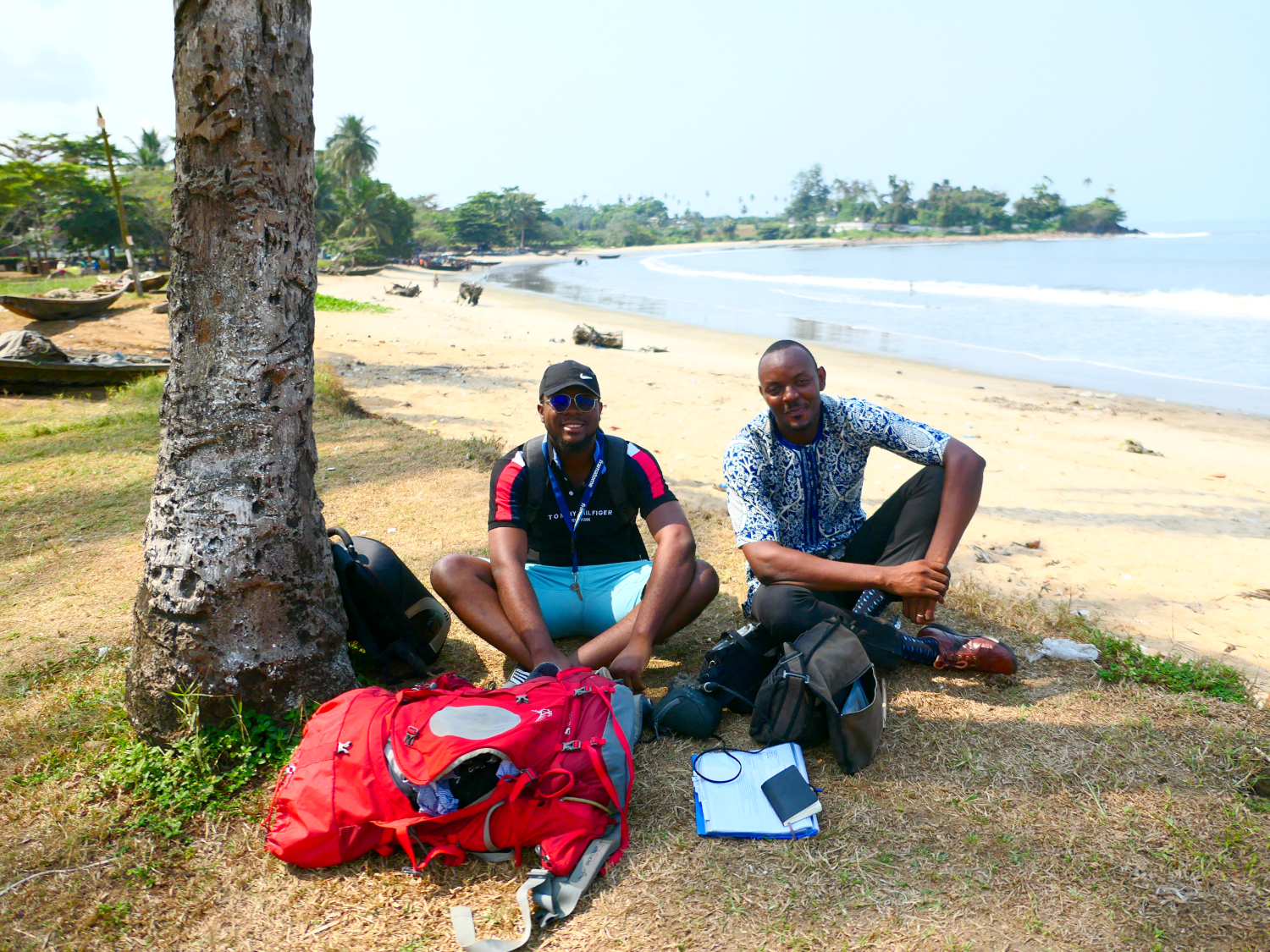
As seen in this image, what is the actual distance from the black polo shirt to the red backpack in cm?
118

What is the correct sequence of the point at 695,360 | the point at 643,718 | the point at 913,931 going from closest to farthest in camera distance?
1. the point at 913,931
2. the point at 643,718
3. the point at 695,360

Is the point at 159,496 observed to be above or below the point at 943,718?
above

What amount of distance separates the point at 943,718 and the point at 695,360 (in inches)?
545

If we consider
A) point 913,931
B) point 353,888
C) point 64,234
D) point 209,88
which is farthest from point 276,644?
point 64,234

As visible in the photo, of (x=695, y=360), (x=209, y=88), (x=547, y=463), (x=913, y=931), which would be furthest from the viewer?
(x=695, y=360)

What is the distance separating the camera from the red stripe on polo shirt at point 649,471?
12.6 feet

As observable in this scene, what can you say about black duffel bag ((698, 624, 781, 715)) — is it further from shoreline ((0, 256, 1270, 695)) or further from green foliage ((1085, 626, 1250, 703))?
green foliage ((1085, 626, 1250, 703))

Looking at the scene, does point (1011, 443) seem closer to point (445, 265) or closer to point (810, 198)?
point (445, 265)

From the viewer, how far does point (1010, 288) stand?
115 feet

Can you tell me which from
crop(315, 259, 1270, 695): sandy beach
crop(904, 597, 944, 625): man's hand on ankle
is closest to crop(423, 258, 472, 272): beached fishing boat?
crop(315, 259, 1270, 695): sandy beach

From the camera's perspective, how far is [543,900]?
7.98 feet

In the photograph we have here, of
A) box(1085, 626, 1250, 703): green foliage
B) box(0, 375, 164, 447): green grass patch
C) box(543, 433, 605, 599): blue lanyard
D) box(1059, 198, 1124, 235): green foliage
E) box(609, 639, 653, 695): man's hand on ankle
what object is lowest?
box(1085, 626, 1250, 703): green foliage

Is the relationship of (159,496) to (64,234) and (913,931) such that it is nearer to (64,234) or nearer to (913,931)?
(913,931)

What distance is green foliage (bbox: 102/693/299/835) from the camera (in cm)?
286
